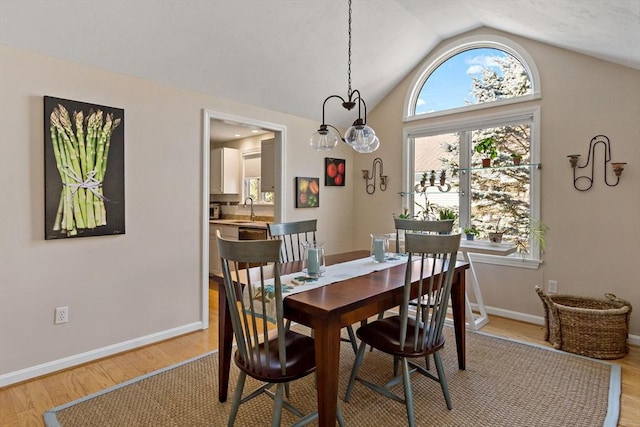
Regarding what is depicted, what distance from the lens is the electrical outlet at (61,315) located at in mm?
2551

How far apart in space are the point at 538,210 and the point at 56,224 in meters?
4.11

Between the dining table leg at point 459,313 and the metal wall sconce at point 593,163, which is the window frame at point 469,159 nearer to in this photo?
the metal wall sconce at point 593,163

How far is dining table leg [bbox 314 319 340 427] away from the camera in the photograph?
5.28 feet

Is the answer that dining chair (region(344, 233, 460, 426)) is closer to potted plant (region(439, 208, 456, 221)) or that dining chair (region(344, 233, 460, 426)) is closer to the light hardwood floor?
the light hardwood floor

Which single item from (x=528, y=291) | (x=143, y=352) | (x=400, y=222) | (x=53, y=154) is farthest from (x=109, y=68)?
(x=528, y=291)

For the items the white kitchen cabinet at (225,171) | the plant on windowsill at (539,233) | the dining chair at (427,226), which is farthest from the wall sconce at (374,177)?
the white kitchen cabinet at (225,171)

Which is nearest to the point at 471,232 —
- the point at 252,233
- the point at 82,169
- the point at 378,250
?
the point at 378,250

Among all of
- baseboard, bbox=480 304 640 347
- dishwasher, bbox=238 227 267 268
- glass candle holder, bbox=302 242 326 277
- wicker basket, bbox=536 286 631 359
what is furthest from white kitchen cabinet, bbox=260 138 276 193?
wicker basket, bbox=536 286 631 359

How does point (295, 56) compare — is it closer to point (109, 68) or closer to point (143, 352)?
point (109, 68)

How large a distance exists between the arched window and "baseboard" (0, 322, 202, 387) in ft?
9.65

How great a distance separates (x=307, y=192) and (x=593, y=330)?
2993 mm

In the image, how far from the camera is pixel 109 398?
2.22m

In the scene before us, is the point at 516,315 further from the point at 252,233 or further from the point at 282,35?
the point at 282,35

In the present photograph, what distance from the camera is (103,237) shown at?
276 cm
